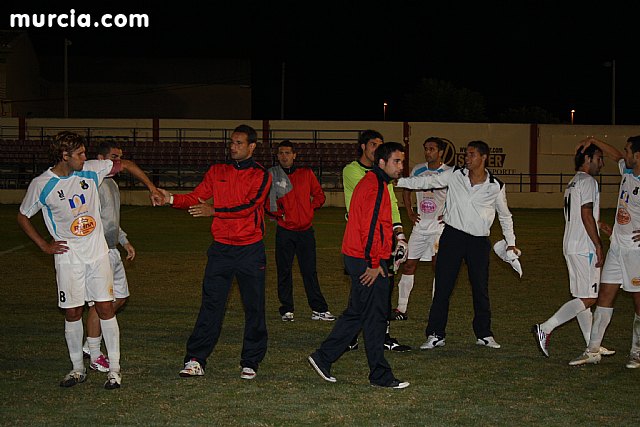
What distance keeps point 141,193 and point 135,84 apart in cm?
2831

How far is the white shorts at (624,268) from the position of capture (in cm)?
778

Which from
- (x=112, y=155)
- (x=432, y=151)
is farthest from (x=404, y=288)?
(x=112, y=155)

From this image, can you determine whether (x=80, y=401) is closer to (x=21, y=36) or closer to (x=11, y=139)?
(x=11, y=139)

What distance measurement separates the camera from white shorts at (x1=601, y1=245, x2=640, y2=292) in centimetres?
778

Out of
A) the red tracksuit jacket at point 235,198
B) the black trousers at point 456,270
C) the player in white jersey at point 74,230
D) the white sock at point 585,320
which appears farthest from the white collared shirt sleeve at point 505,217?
the player in white jersey at point 74,230

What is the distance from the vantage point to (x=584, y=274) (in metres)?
8.16

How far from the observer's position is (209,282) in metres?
7.38

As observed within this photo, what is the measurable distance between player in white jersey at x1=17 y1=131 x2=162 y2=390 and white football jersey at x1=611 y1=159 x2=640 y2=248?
441 centimetres

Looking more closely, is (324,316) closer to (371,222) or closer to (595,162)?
(371,222)

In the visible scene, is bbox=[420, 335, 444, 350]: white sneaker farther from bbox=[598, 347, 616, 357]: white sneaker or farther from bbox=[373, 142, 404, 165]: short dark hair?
bbox=[373, 142, 404, 165]: short dark hair

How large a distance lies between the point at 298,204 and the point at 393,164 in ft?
10.3

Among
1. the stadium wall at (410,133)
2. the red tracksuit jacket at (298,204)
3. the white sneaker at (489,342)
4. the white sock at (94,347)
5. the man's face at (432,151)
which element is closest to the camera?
the white sock at (94,347)

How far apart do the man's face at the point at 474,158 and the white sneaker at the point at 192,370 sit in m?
3.21

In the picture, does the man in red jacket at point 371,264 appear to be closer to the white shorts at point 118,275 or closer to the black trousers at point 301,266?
the white shorts at point 118,275
